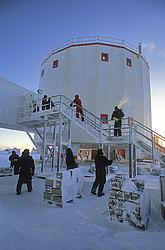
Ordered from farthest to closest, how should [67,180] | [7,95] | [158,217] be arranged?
[7,95] → [67,180] → [158,217]

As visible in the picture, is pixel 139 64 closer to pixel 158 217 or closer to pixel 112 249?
pixel 158 217

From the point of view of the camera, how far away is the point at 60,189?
4.46 meters

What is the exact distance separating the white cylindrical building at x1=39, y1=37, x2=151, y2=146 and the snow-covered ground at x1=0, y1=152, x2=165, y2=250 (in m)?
11.4

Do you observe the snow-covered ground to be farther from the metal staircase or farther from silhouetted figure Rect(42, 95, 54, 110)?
silhouetted figure Rect(42, 95, 54, 110)

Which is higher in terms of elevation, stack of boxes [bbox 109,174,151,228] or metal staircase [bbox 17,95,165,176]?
metal staircase [bbox 17,95,165,176]

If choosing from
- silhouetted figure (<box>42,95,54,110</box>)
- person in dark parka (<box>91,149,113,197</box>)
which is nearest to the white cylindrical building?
silhouetted figure (<box>42,95,54,110</box>)

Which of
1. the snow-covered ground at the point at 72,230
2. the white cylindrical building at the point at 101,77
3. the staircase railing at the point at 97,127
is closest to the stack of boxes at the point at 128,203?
the snow-covered ground at the point at 72,230

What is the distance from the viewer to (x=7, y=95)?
10.6 metres

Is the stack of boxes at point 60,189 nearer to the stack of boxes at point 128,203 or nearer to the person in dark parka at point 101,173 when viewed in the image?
the person in dark parka at point 101,173

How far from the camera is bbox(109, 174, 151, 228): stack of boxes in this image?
327 centimetres

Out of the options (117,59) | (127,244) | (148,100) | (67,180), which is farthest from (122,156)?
(127,244)

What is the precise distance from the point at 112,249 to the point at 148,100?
17.7 metres

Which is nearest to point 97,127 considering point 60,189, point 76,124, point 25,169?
point 76,124

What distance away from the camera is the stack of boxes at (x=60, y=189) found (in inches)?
175
